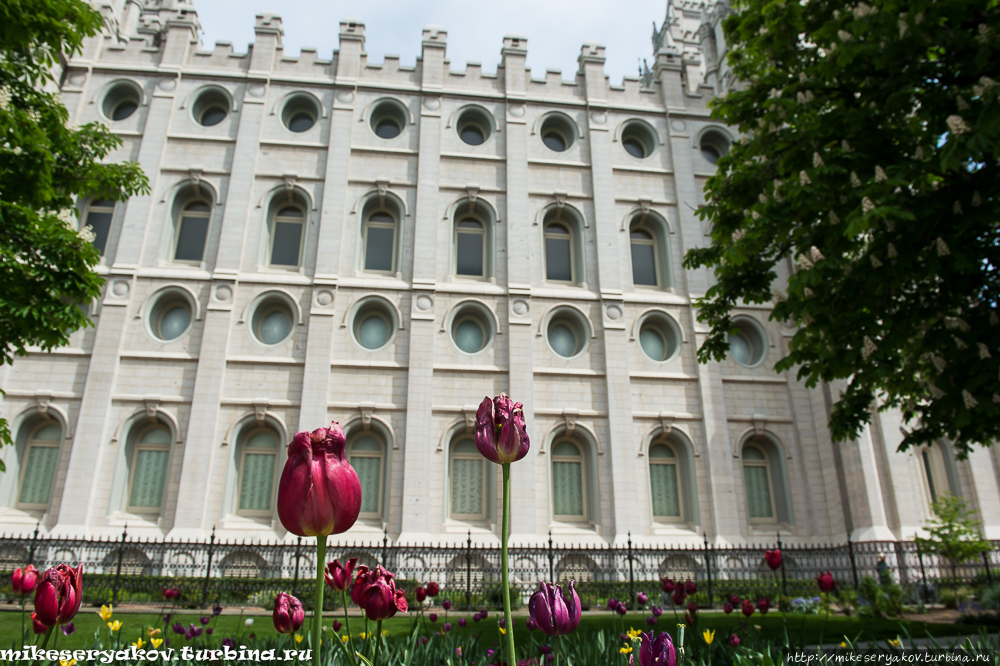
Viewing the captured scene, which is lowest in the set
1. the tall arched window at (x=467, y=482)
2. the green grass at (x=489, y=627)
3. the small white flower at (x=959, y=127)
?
the green grass at (x=489, y=627)

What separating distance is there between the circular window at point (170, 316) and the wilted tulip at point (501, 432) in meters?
19.1

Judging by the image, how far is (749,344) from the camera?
21.3m

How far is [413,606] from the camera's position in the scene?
13.6 metres

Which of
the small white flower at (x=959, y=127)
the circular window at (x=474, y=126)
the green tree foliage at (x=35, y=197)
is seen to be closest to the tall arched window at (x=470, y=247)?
the circular window at (x=474, y=126)

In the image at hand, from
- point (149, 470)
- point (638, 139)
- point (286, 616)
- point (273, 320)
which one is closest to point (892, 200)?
point (286, 616)

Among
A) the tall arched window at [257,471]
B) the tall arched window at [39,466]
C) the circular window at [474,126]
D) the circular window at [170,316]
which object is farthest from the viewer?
the circular window at [474,126]

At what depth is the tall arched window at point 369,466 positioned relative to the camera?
712 inches

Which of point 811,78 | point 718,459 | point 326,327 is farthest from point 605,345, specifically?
point 811,78

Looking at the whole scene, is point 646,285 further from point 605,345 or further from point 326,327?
point 326,327

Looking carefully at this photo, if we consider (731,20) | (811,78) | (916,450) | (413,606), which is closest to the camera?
(811,78)

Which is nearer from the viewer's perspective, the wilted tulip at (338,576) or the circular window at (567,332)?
the wilted tulip at (338,576)

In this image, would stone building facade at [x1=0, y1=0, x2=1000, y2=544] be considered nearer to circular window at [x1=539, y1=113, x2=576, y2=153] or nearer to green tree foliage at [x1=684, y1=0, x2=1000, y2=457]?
circular window at [x1=539, y1=113, x2=576, y2=153]

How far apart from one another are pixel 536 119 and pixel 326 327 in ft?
35.8

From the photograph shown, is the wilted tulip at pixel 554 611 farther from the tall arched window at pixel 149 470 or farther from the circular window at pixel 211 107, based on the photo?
the circular window at pixel 211 107
